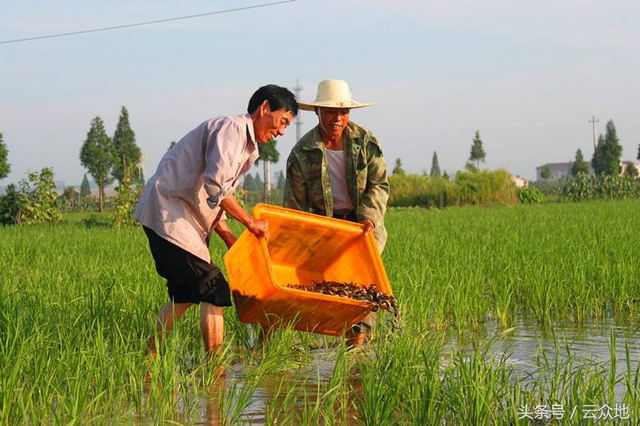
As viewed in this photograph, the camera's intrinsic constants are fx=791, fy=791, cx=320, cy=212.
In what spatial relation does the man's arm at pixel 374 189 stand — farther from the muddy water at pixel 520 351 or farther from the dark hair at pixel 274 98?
the dark hair at pixel 274 98

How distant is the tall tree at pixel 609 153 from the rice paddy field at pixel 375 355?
4867 cm

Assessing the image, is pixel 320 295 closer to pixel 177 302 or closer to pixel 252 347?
pixel 177 302

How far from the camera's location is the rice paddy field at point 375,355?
256 centimetres

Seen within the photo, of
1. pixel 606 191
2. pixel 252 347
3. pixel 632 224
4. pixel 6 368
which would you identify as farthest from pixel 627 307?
pixel 606 191

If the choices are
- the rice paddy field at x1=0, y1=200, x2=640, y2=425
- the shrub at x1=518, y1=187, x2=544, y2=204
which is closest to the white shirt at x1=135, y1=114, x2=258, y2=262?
the rice paddy field at x1=0, y1=200, x2=640, y2=425

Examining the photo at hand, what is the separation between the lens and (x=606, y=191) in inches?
1087

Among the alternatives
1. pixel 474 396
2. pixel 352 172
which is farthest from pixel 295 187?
pixel 474 396

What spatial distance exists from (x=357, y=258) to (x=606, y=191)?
25542 mm

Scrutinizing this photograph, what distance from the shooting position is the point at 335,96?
151 inches

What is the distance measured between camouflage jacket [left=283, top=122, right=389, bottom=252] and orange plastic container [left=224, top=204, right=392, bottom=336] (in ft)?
0.69

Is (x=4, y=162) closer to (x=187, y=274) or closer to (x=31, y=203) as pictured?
(x=31, y=203)

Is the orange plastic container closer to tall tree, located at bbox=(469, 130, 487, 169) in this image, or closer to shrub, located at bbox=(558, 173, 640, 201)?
shrub, located at bbox=(558, 173, 640, 201)

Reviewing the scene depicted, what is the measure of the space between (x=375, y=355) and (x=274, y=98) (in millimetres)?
1282

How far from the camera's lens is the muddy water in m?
3.08
